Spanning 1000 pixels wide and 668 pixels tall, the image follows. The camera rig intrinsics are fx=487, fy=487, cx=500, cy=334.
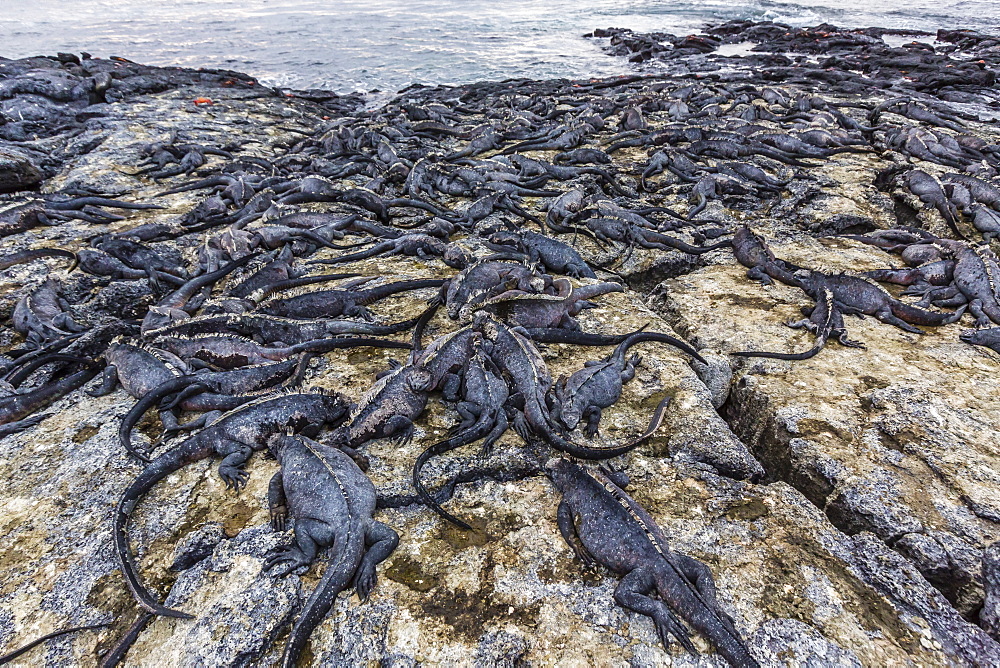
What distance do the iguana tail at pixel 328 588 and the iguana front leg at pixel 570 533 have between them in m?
1.17

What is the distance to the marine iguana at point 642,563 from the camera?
7.77ft

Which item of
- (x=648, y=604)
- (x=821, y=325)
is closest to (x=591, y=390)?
(x=648, y=604)

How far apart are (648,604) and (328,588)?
1.65 meters

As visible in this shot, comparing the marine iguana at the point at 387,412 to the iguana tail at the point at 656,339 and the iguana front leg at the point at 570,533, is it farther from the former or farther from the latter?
the iguana tail at the point at 656,339

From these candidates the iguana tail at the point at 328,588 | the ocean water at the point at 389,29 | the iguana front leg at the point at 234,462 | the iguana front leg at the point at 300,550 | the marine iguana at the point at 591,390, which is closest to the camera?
the iguana tail at the point at 328,588

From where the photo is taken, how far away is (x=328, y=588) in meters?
2.54

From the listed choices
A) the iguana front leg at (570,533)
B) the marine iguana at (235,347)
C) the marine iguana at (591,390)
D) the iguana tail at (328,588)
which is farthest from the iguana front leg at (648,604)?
the marine iguana at (235,347)

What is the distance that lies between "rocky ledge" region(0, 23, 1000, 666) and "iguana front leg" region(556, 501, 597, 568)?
2.8 inches

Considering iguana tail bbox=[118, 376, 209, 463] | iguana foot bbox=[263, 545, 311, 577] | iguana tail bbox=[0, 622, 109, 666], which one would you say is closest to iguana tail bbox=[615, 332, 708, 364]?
iguana foot bbox=[263, 545, 311, 577]

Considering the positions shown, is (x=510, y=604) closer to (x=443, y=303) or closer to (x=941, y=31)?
(x=443, y=303)

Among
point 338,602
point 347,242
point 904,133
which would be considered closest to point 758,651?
point 338,602

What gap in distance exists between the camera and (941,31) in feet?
83.4

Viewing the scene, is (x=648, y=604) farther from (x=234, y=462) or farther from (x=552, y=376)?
(x=234, y=462)

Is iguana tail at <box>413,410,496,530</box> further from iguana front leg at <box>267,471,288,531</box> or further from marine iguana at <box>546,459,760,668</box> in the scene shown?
iguana front leg at <box>267,471,288,531</box>
